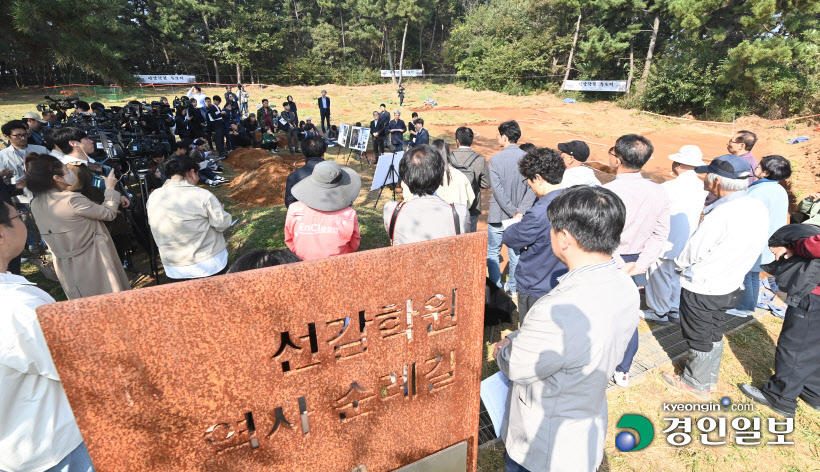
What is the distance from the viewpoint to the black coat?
7.66 ft

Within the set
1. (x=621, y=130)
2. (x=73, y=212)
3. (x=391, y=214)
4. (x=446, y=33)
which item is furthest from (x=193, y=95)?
(x=446, y=33)

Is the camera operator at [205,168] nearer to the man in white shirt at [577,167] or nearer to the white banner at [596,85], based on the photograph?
the man in white shirt at [577,167]

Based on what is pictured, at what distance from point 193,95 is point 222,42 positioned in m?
21.4

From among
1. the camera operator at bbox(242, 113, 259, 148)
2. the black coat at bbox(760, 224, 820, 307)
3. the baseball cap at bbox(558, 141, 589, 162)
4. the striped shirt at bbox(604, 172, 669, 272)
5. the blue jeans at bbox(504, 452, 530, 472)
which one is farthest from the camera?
the camera operator at bbox(242, 113, 259, 148)

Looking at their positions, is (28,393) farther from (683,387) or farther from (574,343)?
(683,387)

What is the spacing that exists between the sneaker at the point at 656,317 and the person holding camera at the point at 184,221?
401 centimetres

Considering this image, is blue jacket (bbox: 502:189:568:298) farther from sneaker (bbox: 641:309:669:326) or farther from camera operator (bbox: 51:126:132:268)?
camera operator (bbox: 51:126:132:268)

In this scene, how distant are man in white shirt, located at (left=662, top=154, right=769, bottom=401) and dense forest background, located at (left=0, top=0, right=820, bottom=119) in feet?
18.4

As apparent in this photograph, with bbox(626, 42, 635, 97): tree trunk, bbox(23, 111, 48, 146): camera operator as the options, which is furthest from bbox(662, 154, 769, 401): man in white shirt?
bbox(626, 42, 635, 97): tree trunk

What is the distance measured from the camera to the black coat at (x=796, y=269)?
7.66 ft

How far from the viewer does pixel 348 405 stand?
3.99 feet

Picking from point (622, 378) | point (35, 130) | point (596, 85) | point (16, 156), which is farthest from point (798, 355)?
point (596, 85)

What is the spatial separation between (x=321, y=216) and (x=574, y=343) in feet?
5.56

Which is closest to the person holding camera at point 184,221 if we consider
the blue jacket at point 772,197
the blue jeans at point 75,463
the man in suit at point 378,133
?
the blue jeans at point 75,463
